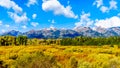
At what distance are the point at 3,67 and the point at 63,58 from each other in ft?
132

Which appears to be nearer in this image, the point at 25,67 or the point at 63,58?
the point at 25,67

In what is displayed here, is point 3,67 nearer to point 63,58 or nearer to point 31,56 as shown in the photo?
point 31,56

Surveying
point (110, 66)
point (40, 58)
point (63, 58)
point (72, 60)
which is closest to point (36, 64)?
point (40, 58)

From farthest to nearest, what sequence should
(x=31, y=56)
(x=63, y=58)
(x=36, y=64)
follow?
(x=63, y=58), (x=31, y=56), (x=36, y=64)

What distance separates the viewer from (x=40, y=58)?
41.9 m

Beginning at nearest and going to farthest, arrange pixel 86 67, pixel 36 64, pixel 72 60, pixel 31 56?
pixel 36 64
pixel 31 56
pixel 86 67
pixel 72 60

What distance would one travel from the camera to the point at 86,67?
5200 centimetres

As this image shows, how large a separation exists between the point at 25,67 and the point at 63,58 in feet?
226

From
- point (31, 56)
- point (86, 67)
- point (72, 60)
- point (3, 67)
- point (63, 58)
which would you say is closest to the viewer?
point (31, 56)

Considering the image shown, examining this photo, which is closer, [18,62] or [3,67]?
[18,62]

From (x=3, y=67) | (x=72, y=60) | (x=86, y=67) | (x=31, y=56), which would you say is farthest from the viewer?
(x=3, y=67)

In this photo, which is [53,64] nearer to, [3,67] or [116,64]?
[116,64]

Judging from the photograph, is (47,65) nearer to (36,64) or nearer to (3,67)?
(36,64)

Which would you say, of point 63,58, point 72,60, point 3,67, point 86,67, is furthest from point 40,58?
point 63,58
